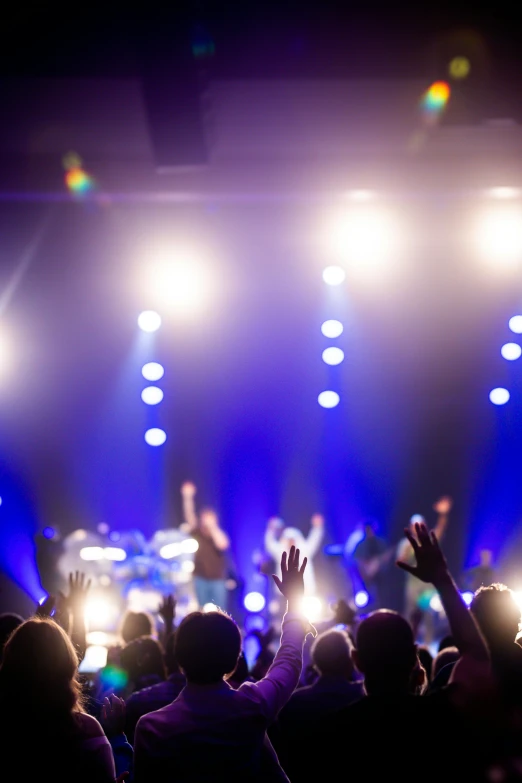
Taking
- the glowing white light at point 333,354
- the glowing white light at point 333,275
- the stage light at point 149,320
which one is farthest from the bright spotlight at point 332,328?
the stage light at point 149,320

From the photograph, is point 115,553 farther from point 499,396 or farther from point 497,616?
point 497,616

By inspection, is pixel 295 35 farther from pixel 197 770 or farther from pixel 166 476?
pixel 166 476

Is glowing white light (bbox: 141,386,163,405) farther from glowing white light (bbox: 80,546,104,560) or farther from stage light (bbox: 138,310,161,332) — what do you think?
glowing white light (bbox: 80,546,104,560)

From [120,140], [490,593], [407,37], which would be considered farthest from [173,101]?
[490,593]

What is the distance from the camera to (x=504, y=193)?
23.6ft

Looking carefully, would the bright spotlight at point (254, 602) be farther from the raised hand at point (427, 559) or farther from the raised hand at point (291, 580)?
the raised hand at point (427, 559)

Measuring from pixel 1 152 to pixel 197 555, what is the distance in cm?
545

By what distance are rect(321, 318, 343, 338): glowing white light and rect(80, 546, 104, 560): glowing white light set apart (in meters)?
5.08

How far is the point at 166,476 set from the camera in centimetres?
1108

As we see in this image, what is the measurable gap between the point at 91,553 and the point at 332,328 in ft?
17.5

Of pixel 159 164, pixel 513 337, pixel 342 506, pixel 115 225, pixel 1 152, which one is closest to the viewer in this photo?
pixel 159 164

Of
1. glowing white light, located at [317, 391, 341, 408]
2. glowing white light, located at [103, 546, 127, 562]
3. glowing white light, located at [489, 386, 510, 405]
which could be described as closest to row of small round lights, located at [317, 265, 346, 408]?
glowing white light, located at [317, 391, 341, 408]

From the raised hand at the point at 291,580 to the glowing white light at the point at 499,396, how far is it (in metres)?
8.86

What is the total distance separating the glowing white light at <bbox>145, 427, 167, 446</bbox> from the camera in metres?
10.8
